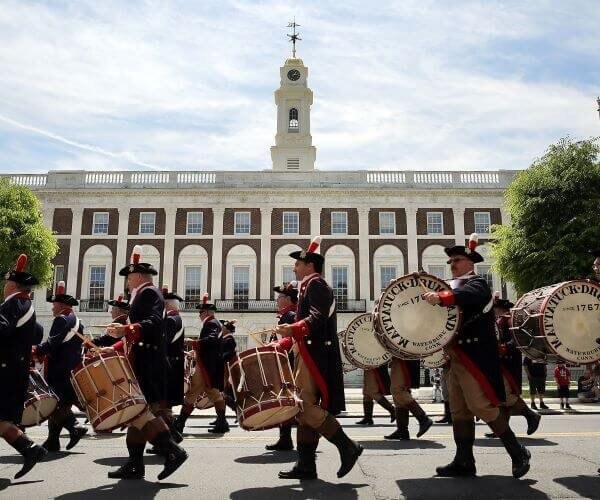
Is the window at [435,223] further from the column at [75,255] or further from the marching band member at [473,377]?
the marching band member at [473,377]

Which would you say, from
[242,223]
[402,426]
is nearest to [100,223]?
[242,223]

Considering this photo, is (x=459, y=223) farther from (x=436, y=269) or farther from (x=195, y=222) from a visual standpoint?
(x=195, y=222)

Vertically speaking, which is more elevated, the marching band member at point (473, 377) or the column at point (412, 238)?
the column at point (412, 238)

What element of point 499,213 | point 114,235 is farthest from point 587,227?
point 114,235

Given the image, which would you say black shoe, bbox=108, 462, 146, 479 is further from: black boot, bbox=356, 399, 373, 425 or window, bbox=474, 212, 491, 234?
window, bbox=474, 212, 491, 234

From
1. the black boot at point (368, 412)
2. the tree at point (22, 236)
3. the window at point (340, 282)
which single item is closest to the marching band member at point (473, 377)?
the black boot at point (368, 412)

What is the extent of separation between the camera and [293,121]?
51.0 metres

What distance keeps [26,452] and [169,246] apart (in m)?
36.5

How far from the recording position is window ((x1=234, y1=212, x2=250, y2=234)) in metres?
42.2

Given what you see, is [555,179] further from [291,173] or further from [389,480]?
[389,480]

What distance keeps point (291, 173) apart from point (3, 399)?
3756 cm

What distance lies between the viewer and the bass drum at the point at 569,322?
273 inches

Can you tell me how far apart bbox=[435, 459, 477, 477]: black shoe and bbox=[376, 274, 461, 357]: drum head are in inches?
44.6

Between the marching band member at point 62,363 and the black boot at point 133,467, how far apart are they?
2469 mm
